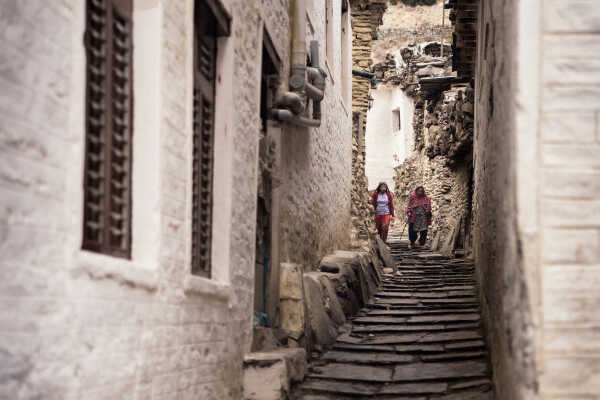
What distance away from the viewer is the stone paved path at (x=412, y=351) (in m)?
6.79

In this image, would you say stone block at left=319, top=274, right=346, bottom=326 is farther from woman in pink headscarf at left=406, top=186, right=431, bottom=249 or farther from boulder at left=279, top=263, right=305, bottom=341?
woman in pink headscarf at left=406, top=186, right=431, bottom=249

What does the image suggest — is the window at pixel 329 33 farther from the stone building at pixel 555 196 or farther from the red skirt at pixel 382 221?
the stone building at pixel 555 196

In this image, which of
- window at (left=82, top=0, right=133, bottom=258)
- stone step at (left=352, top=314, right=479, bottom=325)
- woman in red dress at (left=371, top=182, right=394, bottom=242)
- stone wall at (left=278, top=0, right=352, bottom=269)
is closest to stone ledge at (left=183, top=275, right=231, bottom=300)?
window at (left=82, top=0, right=133, bottom=258)

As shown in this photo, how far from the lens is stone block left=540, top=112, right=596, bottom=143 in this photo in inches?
155

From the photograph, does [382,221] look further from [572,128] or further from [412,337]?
[572,128]

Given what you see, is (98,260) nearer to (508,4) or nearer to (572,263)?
(572,263)

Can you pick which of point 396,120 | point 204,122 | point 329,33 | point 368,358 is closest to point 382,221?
point 329,33

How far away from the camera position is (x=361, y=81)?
636 inches

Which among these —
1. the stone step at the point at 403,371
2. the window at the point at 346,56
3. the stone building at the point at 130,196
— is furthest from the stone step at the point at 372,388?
the window at the point at 346,56

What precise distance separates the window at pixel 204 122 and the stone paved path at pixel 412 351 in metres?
2.23

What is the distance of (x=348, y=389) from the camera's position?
6871 mm

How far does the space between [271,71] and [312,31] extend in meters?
2.59

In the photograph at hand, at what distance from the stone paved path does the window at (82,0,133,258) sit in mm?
3522

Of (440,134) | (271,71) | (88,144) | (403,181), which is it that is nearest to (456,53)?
(271,71)
